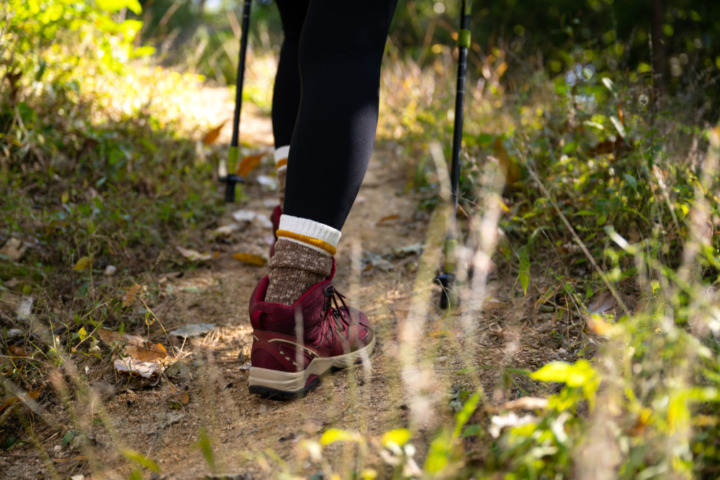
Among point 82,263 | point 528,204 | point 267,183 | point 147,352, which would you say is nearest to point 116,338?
point 147,352

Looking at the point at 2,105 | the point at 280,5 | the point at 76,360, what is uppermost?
the point at 280,5

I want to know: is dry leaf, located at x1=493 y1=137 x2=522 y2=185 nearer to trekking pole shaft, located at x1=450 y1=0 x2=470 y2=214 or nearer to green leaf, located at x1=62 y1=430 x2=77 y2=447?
trekking pole shaft, located at x1=450 y1=0 x2=470 y2=214

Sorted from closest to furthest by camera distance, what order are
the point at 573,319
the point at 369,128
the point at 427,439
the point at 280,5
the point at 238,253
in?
the point at 427,439
the point at 369,128
the point at 573,319
the point at 280,5
the point at 238,253

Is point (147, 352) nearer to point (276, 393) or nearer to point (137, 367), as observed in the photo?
point (137, 367)

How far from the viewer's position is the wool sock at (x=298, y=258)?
3.98ft

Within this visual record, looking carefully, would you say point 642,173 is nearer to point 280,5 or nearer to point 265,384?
point 280,5

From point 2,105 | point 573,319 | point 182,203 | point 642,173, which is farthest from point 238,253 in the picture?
point 642,173

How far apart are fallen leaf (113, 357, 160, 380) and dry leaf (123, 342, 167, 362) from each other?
1.2 inches

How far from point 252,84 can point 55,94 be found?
2922mm

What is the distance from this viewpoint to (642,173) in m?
1.85

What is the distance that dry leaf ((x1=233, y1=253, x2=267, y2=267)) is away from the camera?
2309 mm

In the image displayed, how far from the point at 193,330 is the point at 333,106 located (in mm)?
976

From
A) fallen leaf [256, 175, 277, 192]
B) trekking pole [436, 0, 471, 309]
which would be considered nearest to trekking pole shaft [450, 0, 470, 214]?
trekking pole [436, 0, 471, 309]

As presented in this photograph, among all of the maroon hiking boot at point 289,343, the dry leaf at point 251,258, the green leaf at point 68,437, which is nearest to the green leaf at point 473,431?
the maroon hiking boot at point 289,343
